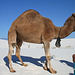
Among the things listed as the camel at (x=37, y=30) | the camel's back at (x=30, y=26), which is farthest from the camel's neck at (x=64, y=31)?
the camel's back at (x=30, y=26)

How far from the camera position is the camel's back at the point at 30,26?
15.4 feet

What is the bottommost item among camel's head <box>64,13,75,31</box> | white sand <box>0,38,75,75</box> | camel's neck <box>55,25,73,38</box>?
white sand <box>0,38,75,75</box>

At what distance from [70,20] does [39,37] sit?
1562mm

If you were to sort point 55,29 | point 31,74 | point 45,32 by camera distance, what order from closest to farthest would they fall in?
point 31,74 → point 45,32 → point 55,29

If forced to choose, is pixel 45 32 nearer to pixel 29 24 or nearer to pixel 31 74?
pixel 29 24

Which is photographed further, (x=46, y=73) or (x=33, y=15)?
(x=33, y=15)

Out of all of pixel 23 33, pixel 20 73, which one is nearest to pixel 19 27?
pixel 23 33

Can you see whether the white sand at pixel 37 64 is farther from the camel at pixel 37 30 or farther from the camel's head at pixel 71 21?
the camel's head at pixel 71 21

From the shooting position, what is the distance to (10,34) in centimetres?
496

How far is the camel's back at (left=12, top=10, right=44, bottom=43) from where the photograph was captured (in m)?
4.70

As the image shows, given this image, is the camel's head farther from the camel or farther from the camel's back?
the camel's back

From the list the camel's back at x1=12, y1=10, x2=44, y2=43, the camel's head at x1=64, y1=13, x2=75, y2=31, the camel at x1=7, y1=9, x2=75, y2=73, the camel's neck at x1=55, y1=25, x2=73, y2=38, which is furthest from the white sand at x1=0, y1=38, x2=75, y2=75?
the camel's head at x1=64, y1=13, x2=75, y2=31

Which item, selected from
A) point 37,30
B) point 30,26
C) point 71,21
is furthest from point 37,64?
point 71,21

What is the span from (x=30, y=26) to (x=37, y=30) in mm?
363
